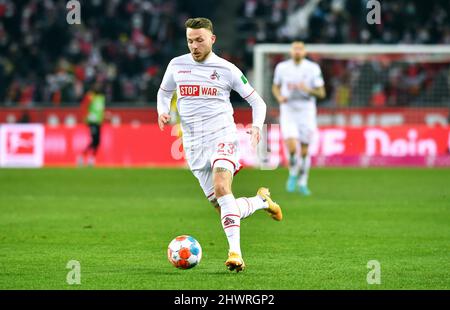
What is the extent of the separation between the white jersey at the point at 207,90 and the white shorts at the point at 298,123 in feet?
28.1

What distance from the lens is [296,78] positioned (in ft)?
60.1

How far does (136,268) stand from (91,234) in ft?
9.49

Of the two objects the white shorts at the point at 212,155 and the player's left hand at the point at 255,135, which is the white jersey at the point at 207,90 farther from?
the player's left hand at the point at 255,135

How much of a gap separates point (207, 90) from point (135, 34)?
23189 millimetres

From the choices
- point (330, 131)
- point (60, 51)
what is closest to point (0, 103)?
point (60, 51)

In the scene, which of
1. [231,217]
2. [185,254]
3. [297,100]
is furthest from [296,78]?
[185,254]

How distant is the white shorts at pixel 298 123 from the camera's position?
18406 millimetres

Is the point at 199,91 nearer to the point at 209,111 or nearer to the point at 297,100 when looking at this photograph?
the point at 209,111

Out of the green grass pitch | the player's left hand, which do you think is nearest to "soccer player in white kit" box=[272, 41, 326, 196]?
the green grass pitch

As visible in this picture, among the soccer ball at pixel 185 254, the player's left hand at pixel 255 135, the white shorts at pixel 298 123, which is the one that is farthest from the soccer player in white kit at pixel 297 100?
the soccer ball at pixel 185 254

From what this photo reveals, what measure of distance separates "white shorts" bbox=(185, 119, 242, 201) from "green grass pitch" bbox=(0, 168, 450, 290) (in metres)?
0.78

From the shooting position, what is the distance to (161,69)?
3094 centimetres

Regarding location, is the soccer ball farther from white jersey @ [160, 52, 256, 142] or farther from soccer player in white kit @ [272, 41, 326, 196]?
soccer player in white kit @ [272, 41, 326, 196]
